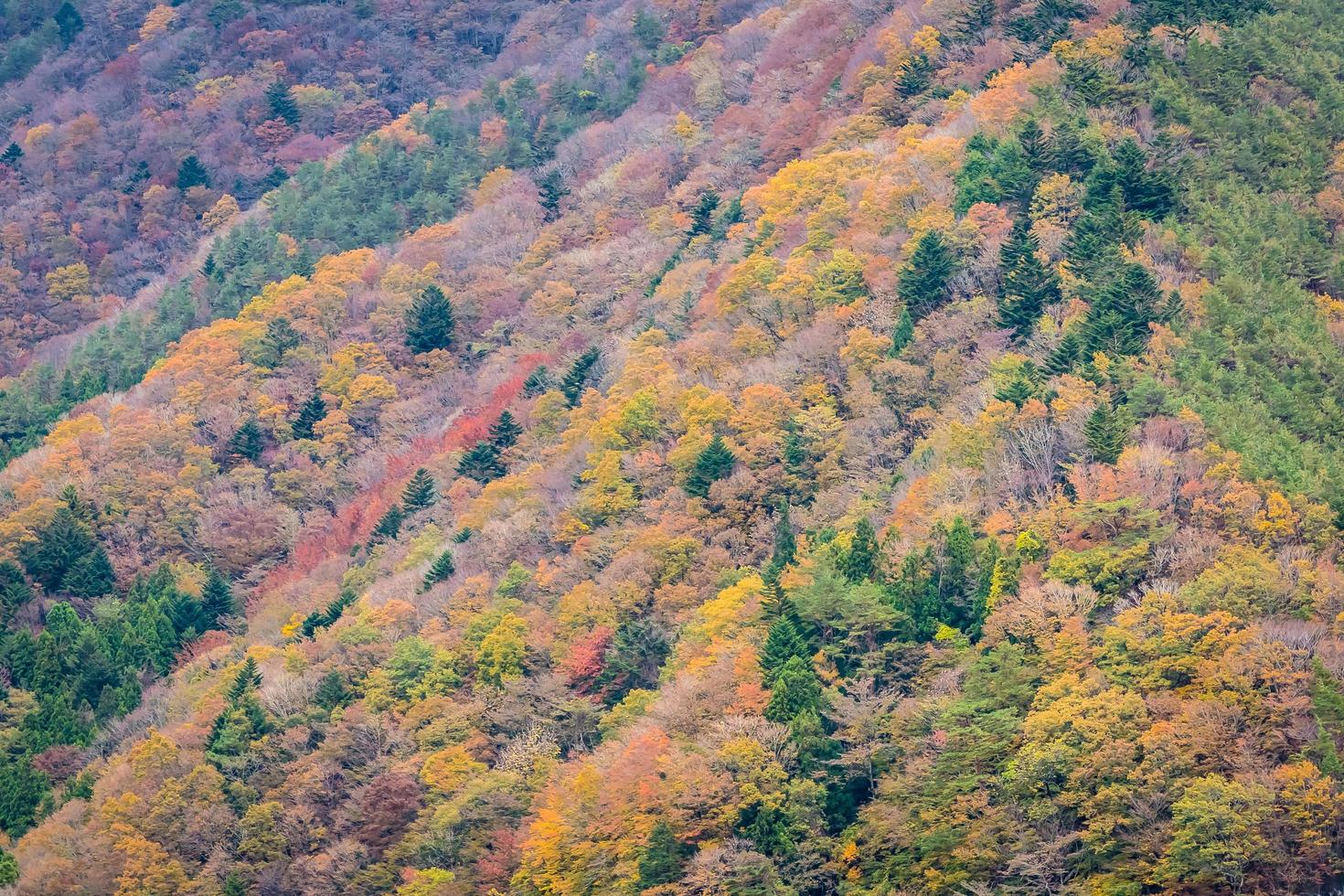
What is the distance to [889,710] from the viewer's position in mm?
69125

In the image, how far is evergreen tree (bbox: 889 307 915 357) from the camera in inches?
3538

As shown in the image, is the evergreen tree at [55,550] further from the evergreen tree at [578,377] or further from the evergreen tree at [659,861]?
the evergreen tree at [659,861]

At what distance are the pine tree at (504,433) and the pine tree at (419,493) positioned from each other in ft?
16.2

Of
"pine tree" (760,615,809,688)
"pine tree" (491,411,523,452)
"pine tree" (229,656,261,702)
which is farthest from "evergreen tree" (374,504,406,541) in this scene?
"pine tree" (760,615,809,688)

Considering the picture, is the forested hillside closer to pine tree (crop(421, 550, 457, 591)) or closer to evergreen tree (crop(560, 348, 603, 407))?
pine tree (crop(421, 550, 457, 591))

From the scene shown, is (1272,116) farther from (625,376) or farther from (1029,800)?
(1029,800)

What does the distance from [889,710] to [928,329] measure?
2765 centimetres

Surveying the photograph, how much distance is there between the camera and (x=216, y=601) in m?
115

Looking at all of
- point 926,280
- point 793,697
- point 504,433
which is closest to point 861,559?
point 793,697

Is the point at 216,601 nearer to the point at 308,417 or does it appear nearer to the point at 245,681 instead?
the point at 308,417

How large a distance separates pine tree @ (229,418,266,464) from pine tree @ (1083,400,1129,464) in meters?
70.9

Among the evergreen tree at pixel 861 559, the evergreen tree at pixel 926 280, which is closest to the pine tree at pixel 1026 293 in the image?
the evergreen tree at pixel 926 280

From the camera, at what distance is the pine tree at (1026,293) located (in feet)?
287

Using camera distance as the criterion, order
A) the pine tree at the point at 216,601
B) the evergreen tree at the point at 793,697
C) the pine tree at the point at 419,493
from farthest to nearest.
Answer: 1. the pine tree at the point at 216,601
2. the pine tree at the point at 419,493
3. the evergreen tree at the point at 793,697
